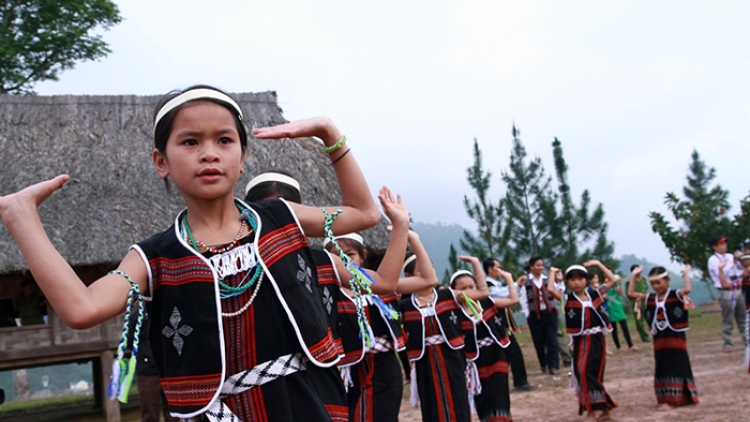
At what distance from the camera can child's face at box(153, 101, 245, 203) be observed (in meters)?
2.10

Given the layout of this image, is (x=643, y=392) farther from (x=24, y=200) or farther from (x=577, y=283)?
(x=24, y=200)

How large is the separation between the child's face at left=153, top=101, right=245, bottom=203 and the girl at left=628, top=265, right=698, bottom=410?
7.70 metres

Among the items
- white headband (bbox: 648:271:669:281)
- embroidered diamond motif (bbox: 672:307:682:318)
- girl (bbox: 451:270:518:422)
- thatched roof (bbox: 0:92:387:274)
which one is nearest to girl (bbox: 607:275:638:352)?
thatched roof (bbox: 0:92:387:274)

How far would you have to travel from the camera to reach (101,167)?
13391 mm

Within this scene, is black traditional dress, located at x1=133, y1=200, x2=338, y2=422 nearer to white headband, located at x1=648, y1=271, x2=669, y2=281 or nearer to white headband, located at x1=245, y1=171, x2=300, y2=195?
white headband, located at x1=245, y1=171, x2=300, y2=195

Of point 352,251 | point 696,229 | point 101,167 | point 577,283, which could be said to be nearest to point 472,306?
point 577,283

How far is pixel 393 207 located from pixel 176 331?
1.00 meters

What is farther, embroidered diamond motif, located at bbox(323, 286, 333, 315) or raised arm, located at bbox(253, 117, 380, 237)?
embroidered diamond motif, located at bbox(323, 286, 333, 315)

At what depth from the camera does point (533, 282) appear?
1288 centimetres

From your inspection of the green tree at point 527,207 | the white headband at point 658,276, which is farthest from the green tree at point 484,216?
the white headband at point 658,276

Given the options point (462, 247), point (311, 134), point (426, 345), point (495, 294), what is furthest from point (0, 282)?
point (462, 247)

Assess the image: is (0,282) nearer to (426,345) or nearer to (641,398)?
(426,345)

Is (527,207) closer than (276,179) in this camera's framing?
No

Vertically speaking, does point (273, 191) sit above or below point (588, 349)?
above
